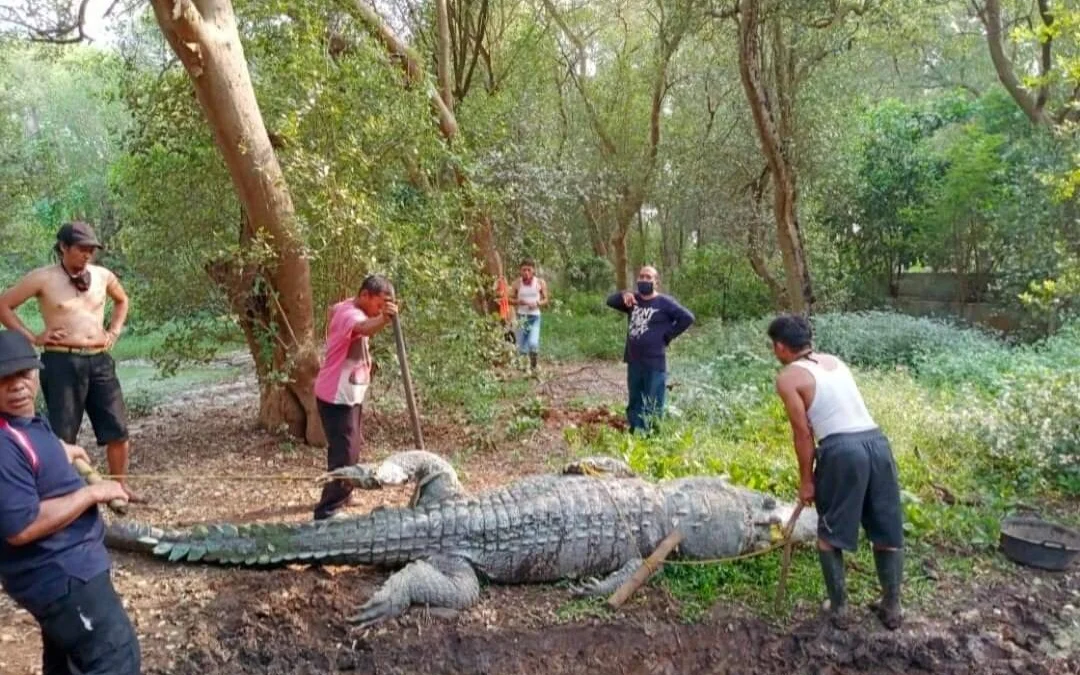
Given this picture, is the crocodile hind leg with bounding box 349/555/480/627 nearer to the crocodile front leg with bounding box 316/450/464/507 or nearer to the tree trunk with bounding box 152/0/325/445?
the crocodile front leg with bounding box 316/450/464/507

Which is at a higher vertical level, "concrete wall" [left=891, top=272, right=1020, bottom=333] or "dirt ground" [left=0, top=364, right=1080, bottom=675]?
"concrete wall" [left=891, top=272, right=1020, bottom=333]

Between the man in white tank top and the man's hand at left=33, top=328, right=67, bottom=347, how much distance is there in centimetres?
433

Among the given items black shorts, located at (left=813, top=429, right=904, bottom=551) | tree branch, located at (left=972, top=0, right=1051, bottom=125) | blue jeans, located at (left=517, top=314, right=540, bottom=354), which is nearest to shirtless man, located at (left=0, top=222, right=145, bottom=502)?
black shorts, located at (left=813, top=429, right=904, bottom=551)

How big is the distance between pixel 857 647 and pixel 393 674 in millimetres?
2266

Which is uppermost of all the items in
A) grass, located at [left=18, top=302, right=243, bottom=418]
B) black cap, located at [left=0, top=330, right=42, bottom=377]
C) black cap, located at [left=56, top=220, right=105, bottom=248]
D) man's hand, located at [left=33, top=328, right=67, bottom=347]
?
black cap, located at [left=56, top=220, right=105, bottom=248]

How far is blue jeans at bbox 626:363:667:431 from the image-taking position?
6.95 meters

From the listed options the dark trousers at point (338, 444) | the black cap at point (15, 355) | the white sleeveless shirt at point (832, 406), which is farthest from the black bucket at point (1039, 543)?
the black cap at point (15, 355)

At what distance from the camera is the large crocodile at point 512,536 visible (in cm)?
439

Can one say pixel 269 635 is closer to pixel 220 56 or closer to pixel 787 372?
pixel 787 372

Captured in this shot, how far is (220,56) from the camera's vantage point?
5.91 m

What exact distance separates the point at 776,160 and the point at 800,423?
789 centimetres

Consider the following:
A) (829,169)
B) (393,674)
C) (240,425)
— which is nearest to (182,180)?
(240,425)

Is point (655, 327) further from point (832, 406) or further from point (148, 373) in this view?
point (148, 373)

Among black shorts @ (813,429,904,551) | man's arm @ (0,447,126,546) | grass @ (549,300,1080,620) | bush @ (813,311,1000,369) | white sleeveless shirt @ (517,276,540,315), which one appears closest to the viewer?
man's arm @ (0,447,126,546)
